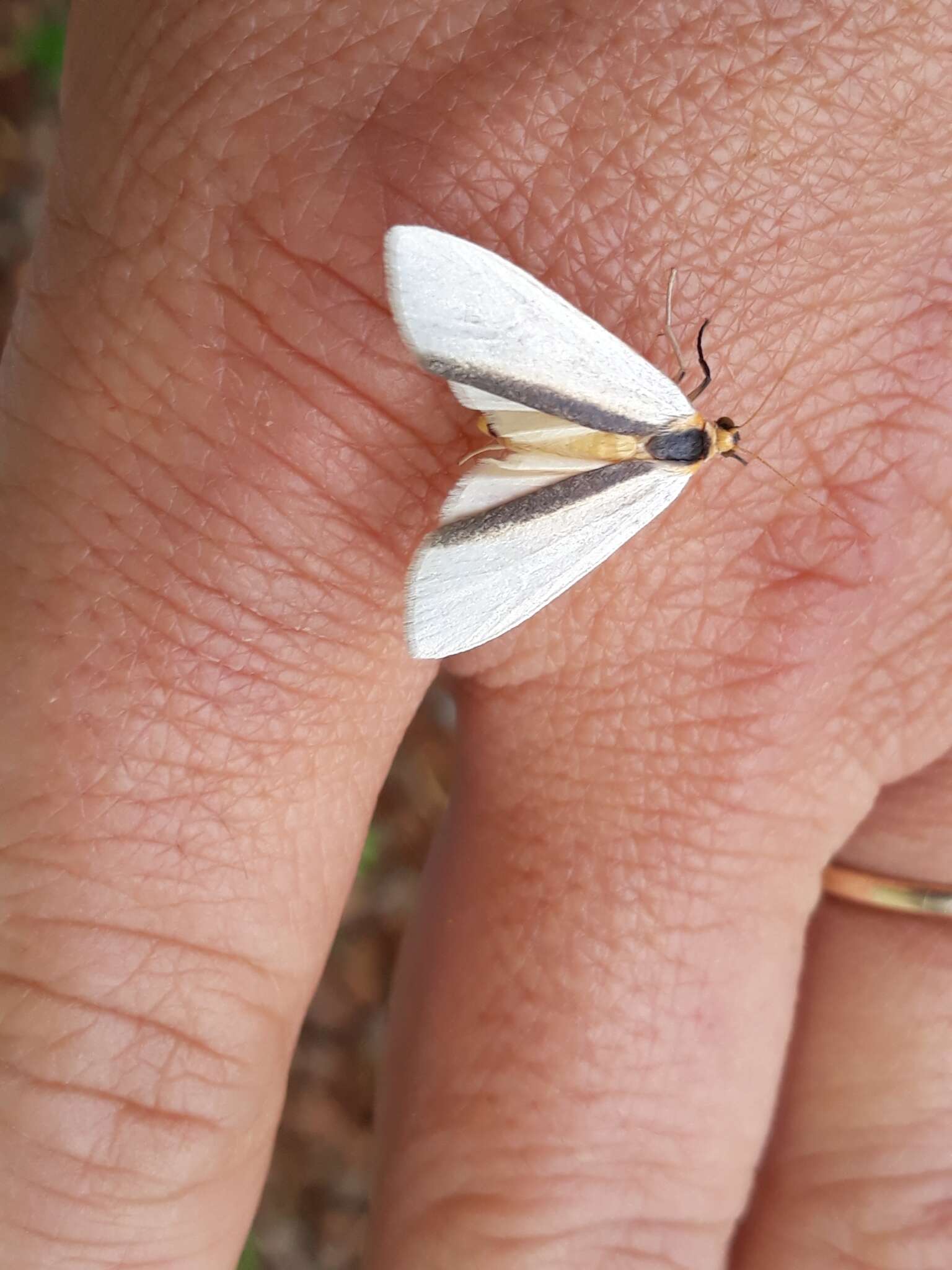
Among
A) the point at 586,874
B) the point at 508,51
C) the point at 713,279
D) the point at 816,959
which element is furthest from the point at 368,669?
the point at 816,959

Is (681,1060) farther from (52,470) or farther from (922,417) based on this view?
(52,470)

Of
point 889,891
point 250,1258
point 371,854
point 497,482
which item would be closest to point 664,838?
point 889,891

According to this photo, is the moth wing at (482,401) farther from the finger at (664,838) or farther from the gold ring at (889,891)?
the gold ring at (889,891)

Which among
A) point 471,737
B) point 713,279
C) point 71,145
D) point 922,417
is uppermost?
point 71,145

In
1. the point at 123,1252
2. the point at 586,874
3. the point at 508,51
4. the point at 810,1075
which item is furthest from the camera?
the point at 810,1075

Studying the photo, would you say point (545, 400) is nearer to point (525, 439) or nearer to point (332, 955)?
point (525, 439)

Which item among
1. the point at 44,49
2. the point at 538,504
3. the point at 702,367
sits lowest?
the point at 538,504
